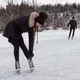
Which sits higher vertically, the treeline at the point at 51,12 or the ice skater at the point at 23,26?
the ice skater at the point at 23,26

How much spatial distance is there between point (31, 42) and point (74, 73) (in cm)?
115

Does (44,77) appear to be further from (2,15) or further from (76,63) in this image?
(2,15)

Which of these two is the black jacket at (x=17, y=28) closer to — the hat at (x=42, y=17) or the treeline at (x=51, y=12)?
the hat at (x=42, y=17)

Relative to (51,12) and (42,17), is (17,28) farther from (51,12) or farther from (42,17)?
(51,12)

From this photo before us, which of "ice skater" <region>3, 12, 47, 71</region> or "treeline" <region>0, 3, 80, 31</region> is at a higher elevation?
"ice skater" <region>3, 12, 47, 71</region>

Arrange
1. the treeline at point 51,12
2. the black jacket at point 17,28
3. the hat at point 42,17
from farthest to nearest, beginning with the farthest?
Answer: the treeline at point 51,12 → the black jacket at point 17,28 → the hat at point 42,17

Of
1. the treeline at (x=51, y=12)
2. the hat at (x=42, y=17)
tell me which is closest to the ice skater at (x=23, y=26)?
the hat at (x=42, y=17)

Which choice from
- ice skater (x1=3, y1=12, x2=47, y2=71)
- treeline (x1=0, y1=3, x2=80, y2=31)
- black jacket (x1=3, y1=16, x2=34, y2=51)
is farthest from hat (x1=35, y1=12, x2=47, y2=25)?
treeline (x1=0, y1=3, x2=80, y2=31)

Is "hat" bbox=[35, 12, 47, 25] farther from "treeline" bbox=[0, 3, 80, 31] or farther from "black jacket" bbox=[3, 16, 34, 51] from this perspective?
"treeline" bbox=[0, 3, 80, 31]

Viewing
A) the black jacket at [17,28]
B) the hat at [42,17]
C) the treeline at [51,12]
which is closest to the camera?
the hat at [42,17]

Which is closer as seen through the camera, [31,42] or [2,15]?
[31,42]

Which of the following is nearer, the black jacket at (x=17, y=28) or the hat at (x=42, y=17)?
the hat at (x=42, y=17)

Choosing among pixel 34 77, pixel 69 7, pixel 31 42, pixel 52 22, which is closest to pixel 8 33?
pixel 31 42

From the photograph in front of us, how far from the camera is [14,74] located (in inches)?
255
